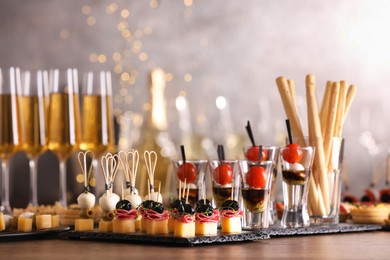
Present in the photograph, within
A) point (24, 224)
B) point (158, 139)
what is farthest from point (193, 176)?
point (158, 139)

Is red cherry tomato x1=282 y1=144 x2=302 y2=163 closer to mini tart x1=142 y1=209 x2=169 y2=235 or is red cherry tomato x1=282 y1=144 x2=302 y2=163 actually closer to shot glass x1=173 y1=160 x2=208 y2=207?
shot glass x1=173 y1=160 x2=208 y2=207

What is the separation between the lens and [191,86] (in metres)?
4.72

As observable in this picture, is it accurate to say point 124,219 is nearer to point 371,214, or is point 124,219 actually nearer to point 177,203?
point 177,203

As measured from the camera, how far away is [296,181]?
2.18 m

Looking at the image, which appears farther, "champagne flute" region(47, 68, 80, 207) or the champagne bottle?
the champagne bottle

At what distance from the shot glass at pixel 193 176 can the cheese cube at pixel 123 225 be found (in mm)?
219

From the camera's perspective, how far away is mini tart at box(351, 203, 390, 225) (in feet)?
7.65

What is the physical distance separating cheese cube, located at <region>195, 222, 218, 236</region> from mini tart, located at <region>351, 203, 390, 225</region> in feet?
2.01

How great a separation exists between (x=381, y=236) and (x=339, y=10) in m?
2.81

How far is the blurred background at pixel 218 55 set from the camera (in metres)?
4.57

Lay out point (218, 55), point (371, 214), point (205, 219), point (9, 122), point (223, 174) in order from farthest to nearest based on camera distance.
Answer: point (218, 55) → point (9, 122) → point (371, 214) → point (223, 174) → point (205, 219)

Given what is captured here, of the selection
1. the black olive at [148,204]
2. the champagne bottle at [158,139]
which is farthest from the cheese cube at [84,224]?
the champagne bottle at [158,139]

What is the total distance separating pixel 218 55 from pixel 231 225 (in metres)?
2.86

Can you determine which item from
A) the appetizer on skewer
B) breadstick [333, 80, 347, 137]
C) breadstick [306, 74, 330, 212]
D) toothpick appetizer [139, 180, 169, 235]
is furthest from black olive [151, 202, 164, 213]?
breadstick [333, 80, 347, 137]
